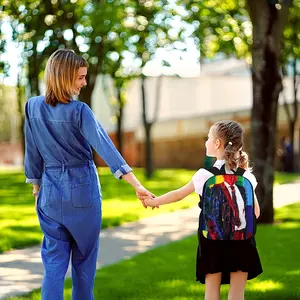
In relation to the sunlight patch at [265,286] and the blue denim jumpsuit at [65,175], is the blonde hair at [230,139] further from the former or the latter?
the sunlight patch at [265,286]

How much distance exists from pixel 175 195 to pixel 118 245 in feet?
16.2

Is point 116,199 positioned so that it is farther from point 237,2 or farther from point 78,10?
point 237,2

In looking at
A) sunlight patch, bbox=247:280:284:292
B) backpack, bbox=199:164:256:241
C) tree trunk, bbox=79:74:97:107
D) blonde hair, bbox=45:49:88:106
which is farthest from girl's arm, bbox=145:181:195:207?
tree trunk, bbox=79:74:97:107

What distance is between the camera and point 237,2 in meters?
19.5

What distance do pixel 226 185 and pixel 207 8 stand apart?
11803 mm

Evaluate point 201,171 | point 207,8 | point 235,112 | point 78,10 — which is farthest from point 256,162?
point 235,112

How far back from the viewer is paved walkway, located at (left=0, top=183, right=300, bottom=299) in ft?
21.7

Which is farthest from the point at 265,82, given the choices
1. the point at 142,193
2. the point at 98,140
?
the point at 98,140

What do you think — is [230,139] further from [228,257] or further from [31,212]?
[31,212]

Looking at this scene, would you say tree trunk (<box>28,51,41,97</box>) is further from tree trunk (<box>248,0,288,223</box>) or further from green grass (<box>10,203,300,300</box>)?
green grass (<box>10,203,300,300</box>)

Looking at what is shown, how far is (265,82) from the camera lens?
1102 centimetres

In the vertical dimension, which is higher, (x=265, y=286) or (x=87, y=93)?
(x=87, y=93)

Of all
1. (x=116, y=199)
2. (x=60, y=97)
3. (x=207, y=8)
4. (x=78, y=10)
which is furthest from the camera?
(x=78, y=10)

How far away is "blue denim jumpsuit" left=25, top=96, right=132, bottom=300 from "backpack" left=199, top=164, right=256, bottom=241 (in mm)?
542
